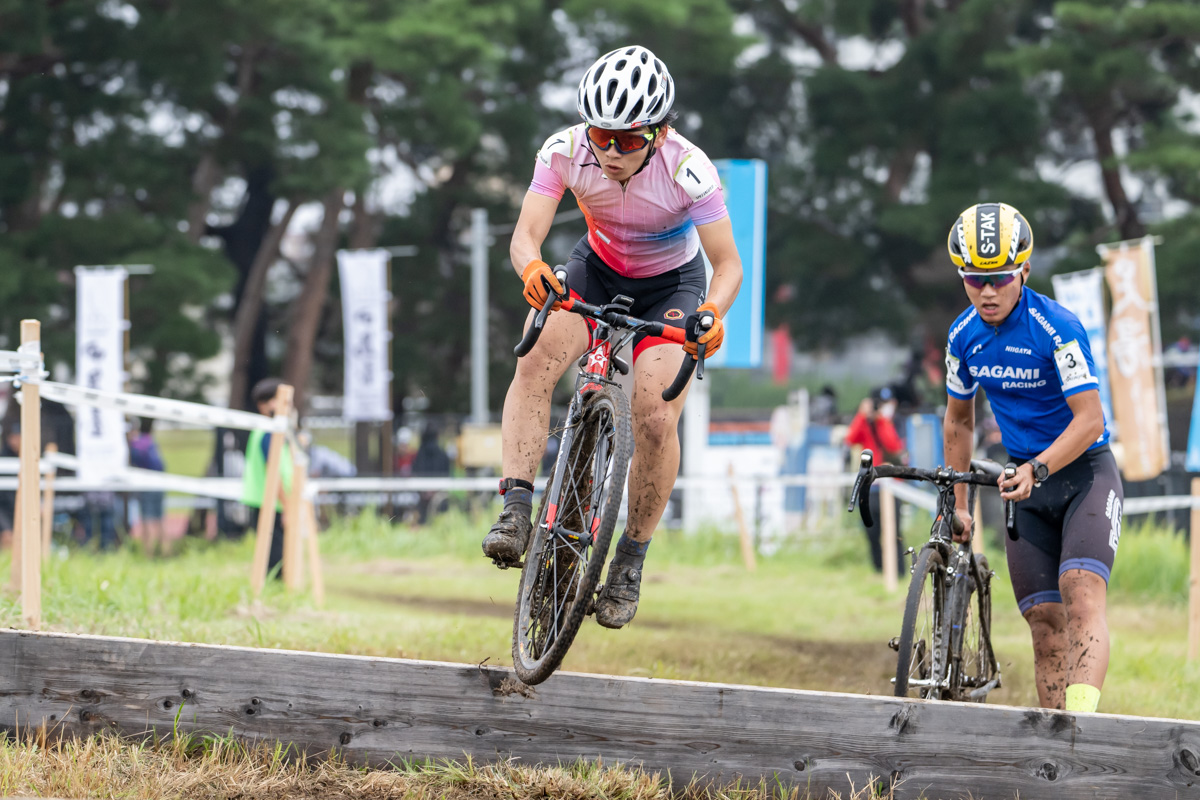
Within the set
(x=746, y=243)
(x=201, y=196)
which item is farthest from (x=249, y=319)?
(x=746, y=243)

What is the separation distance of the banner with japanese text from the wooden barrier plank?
12.8 m

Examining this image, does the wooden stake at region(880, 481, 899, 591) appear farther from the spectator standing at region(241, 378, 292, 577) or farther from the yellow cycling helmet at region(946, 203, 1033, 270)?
the yellow cycling helmet at region(946, 203, 1033, 270)

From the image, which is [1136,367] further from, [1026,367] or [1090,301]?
[1026,367]

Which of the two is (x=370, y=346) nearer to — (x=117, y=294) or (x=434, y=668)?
(x=117, y=294)

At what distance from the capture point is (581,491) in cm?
503

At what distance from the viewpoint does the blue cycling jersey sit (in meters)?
5.12

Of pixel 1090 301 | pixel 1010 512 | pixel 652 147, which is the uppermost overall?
pixel 1090 301

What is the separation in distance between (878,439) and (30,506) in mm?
10051

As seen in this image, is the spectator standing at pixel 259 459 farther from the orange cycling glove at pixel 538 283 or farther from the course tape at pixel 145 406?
the orange cycling glove at pixel 538 283

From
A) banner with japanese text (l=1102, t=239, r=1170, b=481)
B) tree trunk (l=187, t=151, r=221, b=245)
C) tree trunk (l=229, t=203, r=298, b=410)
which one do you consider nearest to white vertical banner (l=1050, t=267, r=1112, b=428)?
banner with japanese text (l=1102, t=239, r=1170, b=481)

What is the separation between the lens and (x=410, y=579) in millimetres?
13828

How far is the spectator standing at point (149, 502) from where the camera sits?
1567cm

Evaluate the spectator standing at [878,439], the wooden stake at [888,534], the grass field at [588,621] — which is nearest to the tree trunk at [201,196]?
the grass field at [588,621]

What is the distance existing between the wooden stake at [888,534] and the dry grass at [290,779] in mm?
8792
